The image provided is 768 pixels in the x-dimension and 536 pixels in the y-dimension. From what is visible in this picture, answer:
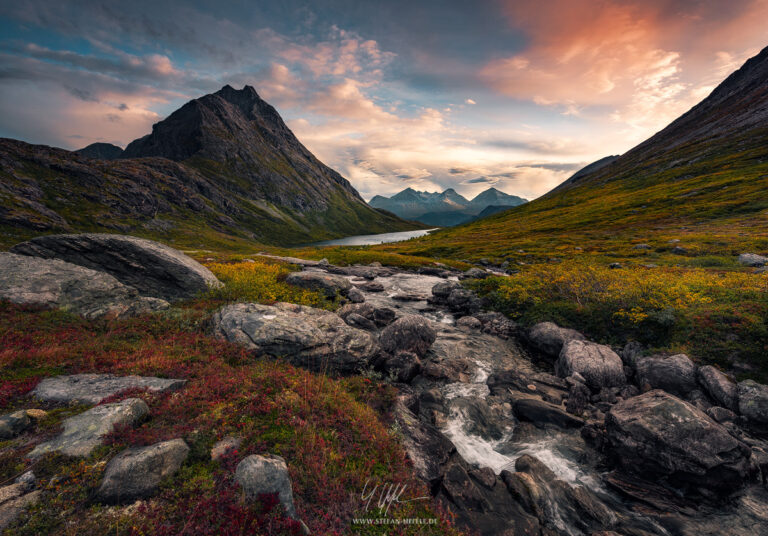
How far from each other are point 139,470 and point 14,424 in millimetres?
4025

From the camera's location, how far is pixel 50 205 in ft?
415

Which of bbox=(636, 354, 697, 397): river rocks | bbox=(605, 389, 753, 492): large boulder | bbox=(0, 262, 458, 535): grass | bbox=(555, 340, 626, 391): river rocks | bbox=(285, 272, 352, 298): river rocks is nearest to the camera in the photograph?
bbox=(0, 262, 458, 535): grass

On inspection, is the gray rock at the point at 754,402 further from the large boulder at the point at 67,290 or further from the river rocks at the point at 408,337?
the large boulder at the point at 67,290

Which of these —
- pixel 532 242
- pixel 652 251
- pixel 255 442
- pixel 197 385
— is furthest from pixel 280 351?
pixel 532 242

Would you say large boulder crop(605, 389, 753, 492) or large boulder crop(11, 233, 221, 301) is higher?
large boulder crop(11, 233, 221, 301)

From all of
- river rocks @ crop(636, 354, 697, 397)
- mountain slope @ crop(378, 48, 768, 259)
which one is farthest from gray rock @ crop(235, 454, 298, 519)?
mountain slope @ crop(378, 48, 768, 259)

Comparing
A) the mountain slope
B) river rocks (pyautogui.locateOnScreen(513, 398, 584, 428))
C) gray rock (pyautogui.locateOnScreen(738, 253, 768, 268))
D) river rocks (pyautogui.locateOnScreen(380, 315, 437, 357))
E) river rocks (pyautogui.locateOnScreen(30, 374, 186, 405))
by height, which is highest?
the mountain slope

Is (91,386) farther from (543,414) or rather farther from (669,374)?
(669,374)

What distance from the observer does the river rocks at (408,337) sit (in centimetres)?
1897

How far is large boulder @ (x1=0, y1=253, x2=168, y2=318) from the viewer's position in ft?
47.5

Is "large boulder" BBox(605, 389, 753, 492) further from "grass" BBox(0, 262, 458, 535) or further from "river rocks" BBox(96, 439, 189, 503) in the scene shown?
"river rocks" BBox(96, 439, 189, 503)

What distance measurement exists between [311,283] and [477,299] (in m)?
17.8

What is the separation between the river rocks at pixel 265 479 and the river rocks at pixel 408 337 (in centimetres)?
1172
